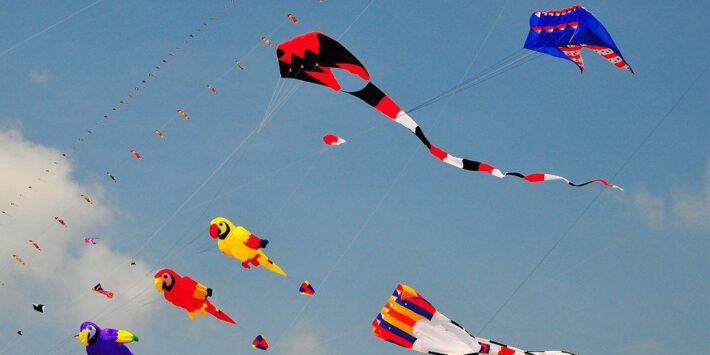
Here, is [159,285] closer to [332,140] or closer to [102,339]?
[102,339]

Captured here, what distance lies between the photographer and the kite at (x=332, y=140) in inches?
798

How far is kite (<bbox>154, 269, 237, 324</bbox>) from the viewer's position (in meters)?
20.7

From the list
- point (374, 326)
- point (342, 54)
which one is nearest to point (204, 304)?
point (374, 326)

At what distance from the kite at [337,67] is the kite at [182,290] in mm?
6697

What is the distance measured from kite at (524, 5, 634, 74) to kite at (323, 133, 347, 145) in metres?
6.12

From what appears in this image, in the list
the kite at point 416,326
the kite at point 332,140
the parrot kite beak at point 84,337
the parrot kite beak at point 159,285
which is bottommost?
the parrot kite beak at point 84,337

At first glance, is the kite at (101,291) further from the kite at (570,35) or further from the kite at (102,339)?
the kite at (570,35)

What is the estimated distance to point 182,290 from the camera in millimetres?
20719

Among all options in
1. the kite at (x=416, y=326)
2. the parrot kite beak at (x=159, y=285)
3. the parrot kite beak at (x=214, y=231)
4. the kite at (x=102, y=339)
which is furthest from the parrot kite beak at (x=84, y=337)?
the kite at (x=416, y=326)

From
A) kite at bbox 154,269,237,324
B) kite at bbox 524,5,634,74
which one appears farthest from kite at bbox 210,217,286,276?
kite at bbox 524,5,634,74

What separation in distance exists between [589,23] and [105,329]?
1564cm

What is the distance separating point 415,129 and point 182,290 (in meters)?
8.26

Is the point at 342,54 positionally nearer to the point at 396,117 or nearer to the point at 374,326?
the point at 396,117

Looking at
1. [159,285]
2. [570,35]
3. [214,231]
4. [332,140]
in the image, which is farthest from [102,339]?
[570,35]
